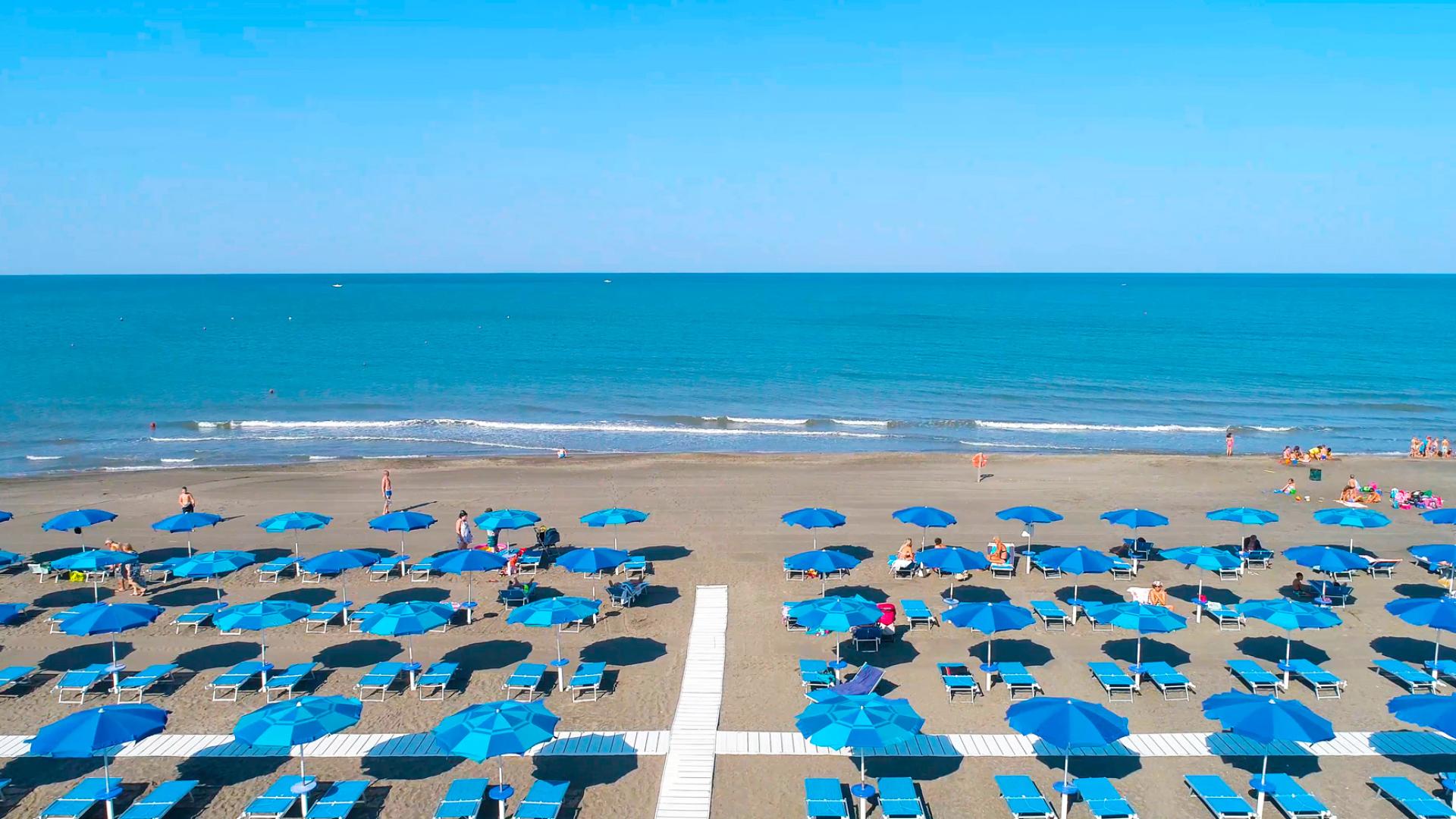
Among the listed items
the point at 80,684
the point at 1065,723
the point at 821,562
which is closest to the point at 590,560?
the point at 821,562

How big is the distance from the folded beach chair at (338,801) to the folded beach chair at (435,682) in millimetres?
3018

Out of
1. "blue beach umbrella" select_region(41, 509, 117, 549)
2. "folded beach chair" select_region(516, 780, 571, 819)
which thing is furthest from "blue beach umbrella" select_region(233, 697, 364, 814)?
"blue beach umbrella" select_region(41, 509, 117, 549)

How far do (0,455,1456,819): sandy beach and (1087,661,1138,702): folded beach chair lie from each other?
0.85 feet

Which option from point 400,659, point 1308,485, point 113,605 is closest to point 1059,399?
point 1308,485

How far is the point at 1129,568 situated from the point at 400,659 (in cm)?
1603

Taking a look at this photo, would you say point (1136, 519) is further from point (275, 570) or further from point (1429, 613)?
point (275, 570)

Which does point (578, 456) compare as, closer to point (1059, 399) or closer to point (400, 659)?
→ point (400, 659)

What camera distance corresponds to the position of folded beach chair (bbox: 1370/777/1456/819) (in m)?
12.2

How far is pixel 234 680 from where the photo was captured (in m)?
16.3

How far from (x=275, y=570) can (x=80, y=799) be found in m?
10.5

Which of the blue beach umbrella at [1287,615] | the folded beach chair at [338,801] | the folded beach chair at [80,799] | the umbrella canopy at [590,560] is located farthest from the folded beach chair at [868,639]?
the folded beach chair at [80,799]

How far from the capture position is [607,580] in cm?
2252

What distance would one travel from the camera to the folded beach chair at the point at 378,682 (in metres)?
16.3

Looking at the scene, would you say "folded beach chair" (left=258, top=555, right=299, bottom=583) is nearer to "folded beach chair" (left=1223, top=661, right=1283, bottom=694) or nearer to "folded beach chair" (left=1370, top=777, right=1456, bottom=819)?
"folded beach chair" (left=1223, top=661, right=1283, bottom=694)
